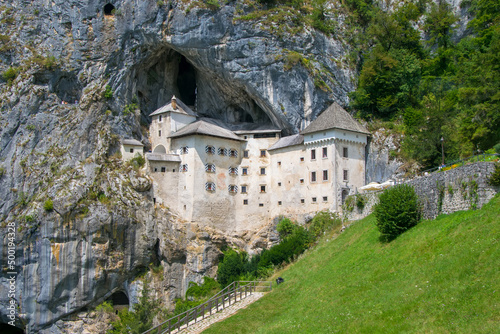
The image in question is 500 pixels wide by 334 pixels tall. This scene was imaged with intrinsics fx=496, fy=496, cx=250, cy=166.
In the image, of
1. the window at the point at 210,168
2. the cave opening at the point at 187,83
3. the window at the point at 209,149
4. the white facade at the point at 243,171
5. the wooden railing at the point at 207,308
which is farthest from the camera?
the cave opening at the point at 187,83

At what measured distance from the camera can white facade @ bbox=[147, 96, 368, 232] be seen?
5066cm

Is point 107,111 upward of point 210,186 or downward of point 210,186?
upward

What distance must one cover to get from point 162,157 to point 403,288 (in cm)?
3733

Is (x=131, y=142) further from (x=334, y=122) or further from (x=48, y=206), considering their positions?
(x=334, y=122)

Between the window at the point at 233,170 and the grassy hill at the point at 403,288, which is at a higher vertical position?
the window at the point at 233,170

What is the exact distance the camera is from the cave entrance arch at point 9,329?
55938 mm

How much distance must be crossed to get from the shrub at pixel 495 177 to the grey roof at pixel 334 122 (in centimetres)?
2523

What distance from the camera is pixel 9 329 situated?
5625cm

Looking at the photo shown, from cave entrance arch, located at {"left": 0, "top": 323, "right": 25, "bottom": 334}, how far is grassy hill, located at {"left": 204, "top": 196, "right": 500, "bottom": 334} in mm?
37905

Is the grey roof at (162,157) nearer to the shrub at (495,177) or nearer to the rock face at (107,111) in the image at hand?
the rock face at (107,111)

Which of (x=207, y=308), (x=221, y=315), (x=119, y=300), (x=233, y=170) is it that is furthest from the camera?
(x=233, y=170)

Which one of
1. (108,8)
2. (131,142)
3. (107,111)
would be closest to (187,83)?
(107,111)

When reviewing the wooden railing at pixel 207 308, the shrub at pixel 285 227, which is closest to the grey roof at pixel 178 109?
the shrub at pixel 285 227

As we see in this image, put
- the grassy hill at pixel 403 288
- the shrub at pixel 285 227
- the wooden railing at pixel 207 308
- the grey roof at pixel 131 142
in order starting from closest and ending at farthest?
the grassy hill at pixel 403 288
the wooden railing at pixel 207 308
the shrub at pixel 285 227
the grey roof at pixel 131 142
